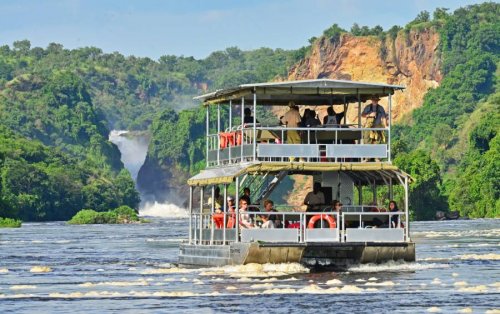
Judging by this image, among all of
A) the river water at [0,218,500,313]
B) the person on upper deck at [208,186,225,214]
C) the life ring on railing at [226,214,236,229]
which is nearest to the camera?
the river water at [0,218,500,313]

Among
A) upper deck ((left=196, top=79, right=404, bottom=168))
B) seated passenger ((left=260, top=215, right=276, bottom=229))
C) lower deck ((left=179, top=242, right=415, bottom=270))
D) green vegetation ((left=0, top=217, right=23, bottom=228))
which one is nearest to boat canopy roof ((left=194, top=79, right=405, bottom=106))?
upper deck ((left=196, top=79, right=404, bottom=168))

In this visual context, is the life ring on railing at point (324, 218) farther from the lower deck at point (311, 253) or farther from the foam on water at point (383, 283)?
the foam on water at point (383, 283)

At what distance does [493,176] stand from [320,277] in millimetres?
127785

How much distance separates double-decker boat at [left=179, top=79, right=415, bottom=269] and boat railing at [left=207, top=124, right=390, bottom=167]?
3 cm

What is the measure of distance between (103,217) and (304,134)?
13032 centimetres

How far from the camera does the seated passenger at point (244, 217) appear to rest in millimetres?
45625

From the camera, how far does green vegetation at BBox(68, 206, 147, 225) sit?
6701 inches

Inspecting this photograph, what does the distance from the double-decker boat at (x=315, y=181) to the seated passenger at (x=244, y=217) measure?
0.03 metres

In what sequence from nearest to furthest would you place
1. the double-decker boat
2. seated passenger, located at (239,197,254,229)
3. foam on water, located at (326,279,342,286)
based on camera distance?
foam on water, located at (326,279,342,286), the double-decker boat, seated passenger, located at (239,197,254,229)

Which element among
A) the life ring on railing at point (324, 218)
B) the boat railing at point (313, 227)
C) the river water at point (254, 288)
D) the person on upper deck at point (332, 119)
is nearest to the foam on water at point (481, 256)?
the river water at point (254, 288)

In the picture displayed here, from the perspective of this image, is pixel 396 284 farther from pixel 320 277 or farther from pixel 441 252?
pixel 441 252

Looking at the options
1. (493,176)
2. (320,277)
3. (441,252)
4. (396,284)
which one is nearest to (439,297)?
(396,284)

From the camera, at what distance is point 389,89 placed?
46.9 m

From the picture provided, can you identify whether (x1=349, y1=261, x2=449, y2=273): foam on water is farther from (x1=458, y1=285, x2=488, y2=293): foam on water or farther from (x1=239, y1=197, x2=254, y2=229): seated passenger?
(x1=458, y1=285, x2=488, y2=293): foam on water
